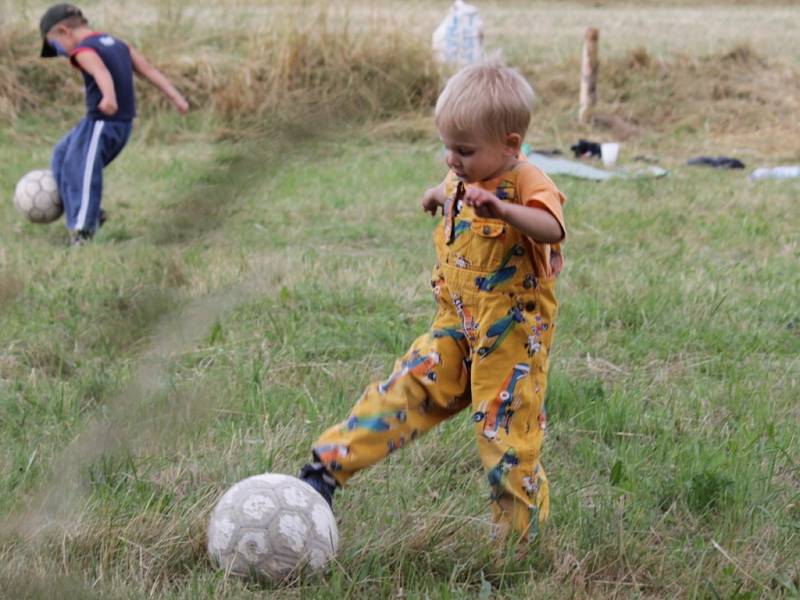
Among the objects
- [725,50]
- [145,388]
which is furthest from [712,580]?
[725,50]

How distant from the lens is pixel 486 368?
265 cm

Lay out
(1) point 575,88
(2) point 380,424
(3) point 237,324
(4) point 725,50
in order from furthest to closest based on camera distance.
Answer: (4) point 725,50 → (1) point 575,88 → (3) point 237,324 → (2) point 380,424

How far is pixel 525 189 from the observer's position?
8.42 ft

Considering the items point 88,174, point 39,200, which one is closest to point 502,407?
point 88,174

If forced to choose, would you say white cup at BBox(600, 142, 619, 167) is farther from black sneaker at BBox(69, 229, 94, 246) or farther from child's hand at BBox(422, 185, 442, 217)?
child's hand at BBox(422, 185, 442, 217)

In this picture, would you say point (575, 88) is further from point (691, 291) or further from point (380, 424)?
point (380, 424)

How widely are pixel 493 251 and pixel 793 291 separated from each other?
10.4ft

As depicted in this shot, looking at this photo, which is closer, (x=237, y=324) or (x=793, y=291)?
(x=237, y=324)

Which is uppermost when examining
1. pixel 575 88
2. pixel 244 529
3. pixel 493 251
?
pixel 493 251

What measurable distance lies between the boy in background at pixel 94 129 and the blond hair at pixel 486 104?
4095 millimetres

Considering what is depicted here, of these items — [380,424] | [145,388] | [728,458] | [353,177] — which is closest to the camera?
[145,388]

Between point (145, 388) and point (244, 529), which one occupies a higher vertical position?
point (145, 388)

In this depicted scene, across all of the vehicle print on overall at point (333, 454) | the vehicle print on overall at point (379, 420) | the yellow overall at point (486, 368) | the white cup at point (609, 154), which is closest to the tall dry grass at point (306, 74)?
the yellow overall at point (486, 368)

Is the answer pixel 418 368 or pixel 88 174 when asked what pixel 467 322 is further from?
pixel 88 174
